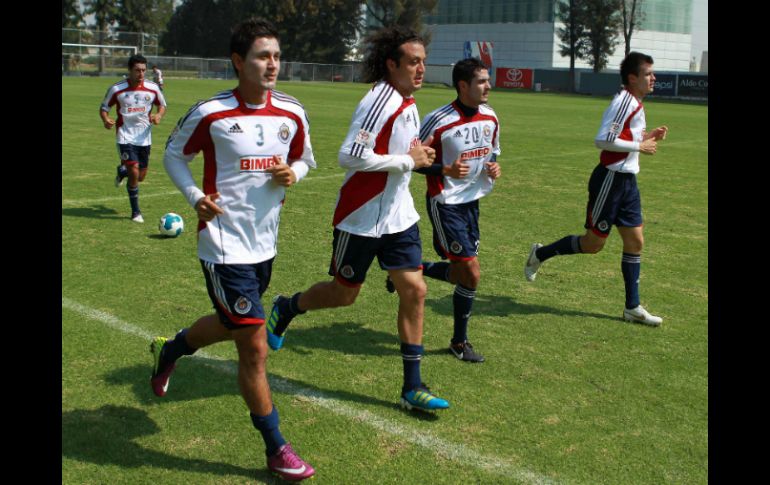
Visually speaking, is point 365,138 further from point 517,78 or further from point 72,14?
point 72,14

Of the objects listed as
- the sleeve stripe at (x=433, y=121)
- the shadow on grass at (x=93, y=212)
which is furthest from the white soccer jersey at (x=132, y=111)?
the sleeve stripe at (x=433, y=121)

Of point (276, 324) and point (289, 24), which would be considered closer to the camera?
point (276, 324)

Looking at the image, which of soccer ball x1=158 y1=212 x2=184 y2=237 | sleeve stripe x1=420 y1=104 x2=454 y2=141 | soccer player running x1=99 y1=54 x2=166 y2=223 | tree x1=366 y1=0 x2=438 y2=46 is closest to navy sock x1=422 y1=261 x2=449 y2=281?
sleeve stripe x1=420 y1=104 x2=454 y2=141

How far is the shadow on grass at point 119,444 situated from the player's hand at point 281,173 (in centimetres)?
155

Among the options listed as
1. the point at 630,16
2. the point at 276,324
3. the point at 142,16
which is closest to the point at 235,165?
the point at 276,324

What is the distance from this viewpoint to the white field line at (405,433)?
4125 mm

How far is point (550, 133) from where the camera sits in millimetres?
24859

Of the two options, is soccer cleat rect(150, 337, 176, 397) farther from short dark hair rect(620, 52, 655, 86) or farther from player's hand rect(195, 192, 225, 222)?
short dark hair rect(620, 52, 655, 86)

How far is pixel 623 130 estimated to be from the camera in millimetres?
6945

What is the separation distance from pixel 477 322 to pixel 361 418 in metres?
2.22

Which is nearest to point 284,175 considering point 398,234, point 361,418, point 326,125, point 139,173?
point 398,234

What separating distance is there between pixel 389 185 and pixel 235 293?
140 centimetres

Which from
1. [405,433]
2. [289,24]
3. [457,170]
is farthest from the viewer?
[289,24]

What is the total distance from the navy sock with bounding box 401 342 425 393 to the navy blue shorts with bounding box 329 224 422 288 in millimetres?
528
